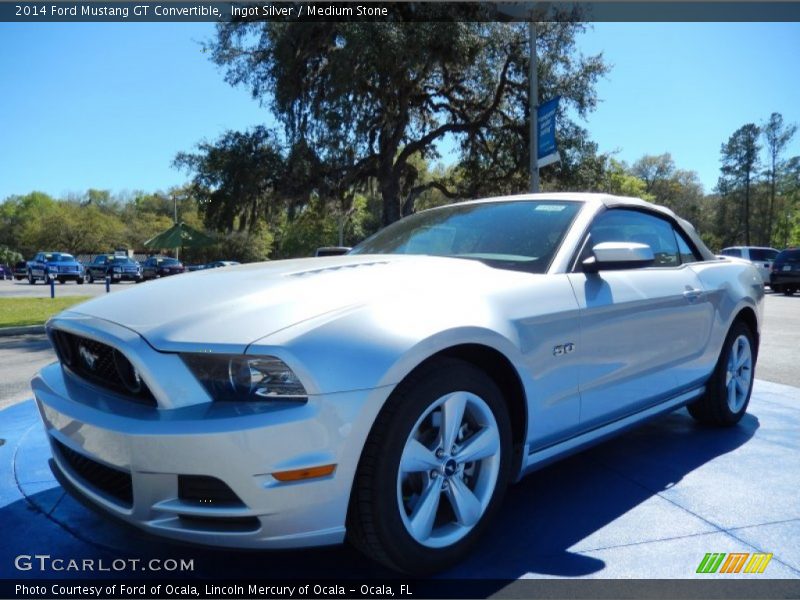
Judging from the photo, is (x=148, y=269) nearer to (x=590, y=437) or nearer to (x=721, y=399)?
(x=721, y=399)

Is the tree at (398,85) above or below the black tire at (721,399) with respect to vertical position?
above

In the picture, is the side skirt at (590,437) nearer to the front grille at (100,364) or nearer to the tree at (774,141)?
the front grille at (100,364)

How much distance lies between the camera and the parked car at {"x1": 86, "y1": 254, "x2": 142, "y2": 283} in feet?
121

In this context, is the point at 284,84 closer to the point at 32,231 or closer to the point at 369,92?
the point at 369,92

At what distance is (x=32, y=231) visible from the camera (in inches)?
2645

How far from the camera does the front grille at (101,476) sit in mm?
1984

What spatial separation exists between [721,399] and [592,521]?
1.85 m

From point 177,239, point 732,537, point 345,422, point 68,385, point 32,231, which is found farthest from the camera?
point 32,231

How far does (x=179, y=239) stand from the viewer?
17.7 meters

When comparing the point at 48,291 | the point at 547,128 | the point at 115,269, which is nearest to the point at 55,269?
the point at 115,269

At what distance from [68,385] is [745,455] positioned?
3.59m

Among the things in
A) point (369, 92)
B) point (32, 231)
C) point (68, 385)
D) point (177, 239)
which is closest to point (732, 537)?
point (68, 385)

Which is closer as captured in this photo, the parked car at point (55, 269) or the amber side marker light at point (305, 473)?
the amber side marker light at point (305, 473)

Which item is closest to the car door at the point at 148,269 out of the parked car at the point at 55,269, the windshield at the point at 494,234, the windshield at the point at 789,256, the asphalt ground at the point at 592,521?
the parked car at the point at 55,269
